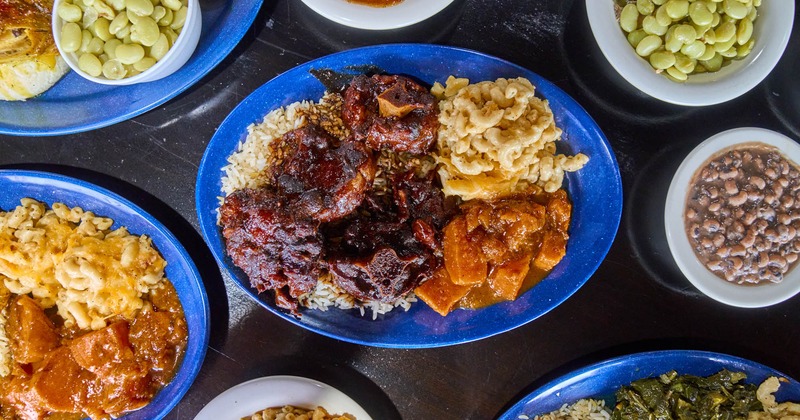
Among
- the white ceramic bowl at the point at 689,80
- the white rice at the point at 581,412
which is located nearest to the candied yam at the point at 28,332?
the white rice at the point at 581,412

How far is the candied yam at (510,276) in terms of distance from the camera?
127 inches

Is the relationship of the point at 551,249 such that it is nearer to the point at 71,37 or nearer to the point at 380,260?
the point at 380,260

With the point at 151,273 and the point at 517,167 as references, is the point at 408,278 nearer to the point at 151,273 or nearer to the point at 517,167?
the point at 517,167

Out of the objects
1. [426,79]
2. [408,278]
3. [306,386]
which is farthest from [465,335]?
[426,79]

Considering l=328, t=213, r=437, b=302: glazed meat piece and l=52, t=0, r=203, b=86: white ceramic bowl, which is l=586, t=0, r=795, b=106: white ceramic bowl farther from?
l=52, t=0, r=203, b=86: white ceramic bowl

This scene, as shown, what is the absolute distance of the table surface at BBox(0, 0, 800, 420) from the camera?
356cm

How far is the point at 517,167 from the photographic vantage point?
312 centimetres

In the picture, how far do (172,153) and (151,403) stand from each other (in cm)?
160

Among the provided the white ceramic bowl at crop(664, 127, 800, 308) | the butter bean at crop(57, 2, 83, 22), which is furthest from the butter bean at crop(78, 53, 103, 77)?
the white ceramic bowl at crop(664, 127, 800, 308)

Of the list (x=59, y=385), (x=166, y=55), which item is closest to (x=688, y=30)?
(x=166, y=55)

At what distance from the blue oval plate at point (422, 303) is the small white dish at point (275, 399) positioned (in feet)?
1.20

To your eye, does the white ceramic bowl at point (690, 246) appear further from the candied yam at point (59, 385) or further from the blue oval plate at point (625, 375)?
the candied yam at point (59, 385)

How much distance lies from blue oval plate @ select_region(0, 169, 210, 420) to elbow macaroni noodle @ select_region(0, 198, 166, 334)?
0.17 feet

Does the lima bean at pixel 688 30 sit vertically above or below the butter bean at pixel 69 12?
above
